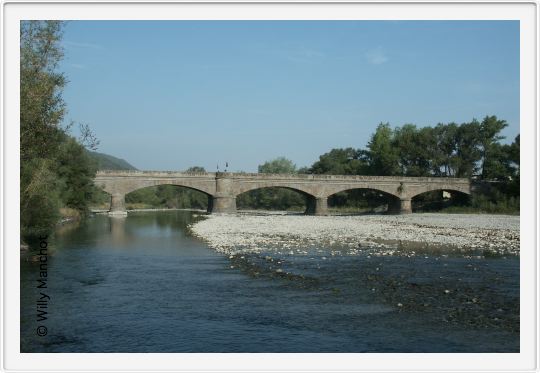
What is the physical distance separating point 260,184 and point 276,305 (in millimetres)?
52986

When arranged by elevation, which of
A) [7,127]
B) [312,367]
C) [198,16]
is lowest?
[312,367]

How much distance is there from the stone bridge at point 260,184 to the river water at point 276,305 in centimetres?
4205

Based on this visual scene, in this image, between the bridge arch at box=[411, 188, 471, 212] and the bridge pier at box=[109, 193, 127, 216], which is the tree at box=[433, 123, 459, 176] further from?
the bridge pier at box=[109, 193, 127, 216]

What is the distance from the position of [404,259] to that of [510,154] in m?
55.8

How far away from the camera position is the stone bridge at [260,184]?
204ft

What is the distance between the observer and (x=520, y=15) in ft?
32.4

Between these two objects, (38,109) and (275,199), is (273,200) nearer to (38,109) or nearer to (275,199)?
(275,199)

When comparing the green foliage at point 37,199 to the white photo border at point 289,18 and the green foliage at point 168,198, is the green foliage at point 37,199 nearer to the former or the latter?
the white photo border at point 289,18

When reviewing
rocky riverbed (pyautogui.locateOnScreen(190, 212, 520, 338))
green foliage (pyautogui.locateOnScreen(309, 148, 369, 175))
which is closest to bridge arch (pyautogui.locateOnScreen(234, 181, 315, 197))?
green foliage (pyautogui.locateOnScreen(309, 148, 369, 175))

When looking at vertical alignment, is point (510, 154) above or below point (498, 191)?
above

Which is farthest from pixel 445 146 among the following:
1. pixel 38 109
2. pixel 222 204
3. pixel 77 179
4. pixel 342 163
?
pixel 38 109

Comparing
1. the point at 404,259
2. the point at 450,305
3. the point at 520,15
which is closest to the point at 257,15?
the point at 520,15

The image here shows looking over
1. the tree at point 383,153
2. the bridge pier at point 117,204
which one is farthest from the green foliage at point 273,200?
the bridge pier at point 117,204

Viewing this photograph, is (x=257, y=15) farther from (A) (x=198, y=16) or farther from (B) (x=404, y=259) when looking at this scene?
(B) (x=404, y=259)
